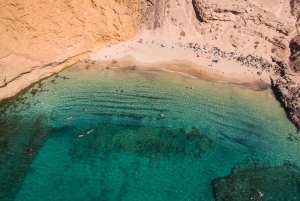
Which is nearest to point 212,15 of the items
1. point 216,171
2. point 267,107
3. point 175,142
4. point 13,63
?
point 267,107

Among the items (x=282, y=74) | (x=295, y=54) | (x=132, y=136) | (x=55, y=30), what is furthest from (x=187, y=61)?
(x=55, y=30)

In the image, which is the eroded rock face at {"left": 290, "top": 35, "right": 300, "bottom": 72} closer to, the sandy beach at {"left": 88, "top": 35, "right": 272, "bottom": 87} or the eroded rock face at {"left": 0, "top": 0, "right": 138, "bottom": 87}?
the sandy beach at {"left": 88, "top": 35, "right": 272, "bottom": 87}

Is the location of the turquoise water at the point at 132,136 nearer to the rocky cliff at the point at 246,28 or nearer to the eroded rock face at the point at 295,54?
the rocky cliff at the point at 246,28

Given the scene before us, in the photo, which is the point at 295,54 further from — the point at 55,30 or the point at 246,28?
the point at 55,30

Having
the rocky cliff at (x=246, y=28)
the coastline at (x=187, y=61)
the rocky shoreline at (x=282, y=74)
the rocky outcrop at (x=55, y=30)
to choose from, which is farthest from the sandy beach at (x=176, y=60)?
the rocky outcrop at (x=55, y=30)

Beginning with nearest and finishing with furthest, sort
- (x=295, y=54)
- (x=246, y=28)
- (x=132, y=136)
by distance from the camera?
(x=132, y=136) < (x=295, y=54) < (x=246, y=28)

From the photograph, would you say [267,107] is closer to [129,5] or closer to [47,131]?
[129,5]
